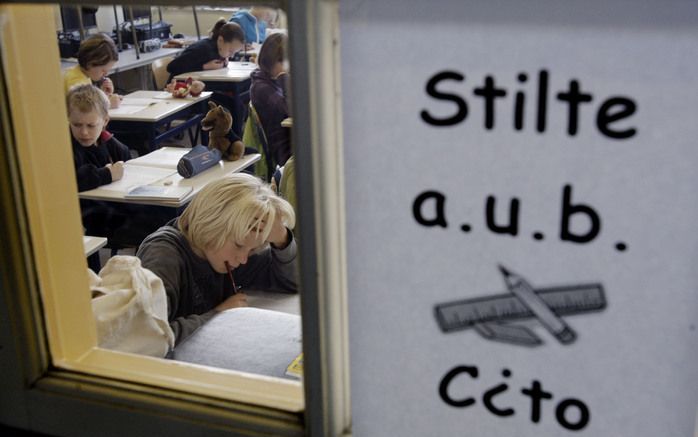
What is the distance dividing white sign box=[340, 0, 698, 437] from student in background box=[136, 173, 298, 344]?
1884 millimetres

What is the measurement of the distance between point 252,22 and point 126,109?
7.92ft

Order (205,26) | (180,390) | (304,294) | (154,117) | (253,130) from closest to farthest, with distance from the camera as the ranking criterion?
(304,294), (180,390), (253,130), (154,117), (205,26)

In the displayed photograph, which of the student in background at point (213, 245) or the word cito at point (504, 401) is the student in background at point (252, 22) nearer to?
the student in background at point (213, 245)

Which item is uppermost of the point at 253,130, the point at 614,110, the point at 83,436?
the point at 614,110

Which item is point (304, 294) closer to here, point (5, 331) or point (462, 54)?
point (462, 54)

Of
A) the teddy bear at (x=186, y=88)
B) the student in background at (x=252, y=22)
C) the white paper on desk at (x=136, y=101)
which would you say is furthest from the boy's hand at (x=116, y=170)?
the student in background at (x=252, y=22)

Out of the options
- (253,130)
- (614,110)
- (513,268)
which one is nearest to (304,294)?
(513,268)

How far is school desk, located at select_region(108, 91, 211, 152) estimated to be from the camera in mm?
4836

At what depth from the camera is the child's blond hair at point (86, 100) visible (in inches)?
139

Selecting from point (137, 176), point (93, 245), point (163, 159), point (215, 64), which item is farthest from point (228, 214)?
point (215, 64)

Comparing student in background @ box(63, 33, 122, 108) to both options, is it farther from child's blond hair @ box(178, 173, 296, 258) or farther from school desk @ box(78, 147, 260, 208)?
child's blond hair @ box(178, 173, 296, 258)

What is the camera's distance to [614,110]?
49cm

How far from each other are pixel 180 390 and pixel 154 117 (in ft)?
14.2

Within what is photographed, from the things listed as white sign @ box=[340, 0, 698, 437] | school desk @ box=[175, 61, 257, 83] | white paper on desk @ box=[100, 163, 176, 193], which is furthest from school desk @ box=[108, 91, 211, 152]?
white sign @ box=[340, 0, 698, 437]
